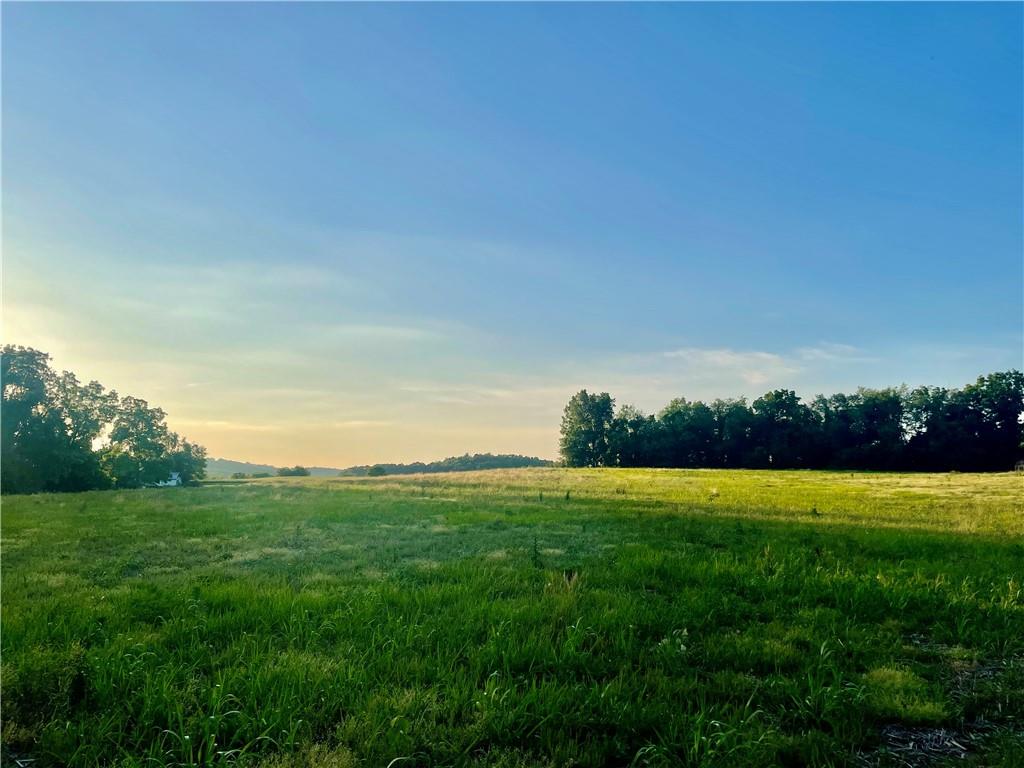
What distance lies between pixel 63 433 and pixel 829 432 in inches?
4243

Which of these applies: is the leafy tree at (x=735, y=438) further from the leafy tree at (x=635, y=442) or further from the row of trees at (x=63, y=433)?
the row of trees at (x=63, y=433)

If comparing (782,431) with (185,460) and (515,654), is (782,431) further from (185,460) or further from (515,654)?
(515,654)

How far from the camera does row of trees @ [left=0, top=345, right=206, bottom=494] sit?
2079 inches

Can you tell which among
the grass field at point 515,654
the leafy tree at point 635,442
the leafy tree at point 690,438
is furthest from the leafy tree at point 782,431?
the grass field at point 515,654

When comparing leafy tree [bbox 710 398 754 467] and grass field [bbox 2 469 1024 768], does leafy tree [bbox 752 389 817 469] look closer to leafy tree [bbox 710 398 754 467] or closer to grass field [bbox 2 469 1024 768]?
leafy tree [bbox 710 398 754 467]

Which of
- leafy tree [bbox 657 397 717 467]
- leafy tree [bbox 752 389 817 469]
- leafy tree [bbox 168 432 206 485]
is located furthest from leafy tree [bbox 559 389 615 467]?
leafy tree [bbox 168 432 206 485]

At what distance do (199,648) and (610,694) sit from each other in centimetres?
465

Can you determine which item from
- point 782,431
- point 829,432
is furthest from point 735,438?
point 829,432

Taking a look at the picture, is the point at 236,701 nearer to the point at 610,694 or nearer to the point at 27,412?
the point at 610,694

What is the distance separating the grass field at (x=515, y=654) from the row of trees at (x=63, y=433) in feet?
170

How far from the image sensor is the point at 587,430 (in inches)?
4562

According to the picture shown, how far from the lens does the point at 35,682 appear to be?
217 inches

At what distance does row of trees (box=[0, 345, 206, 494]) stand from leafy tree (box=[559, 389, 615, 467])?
7236 centimetres

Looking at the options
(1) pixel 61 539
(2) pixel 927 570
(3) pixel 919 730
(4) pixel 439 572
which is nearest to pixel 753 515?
(2) pixel 927 570
